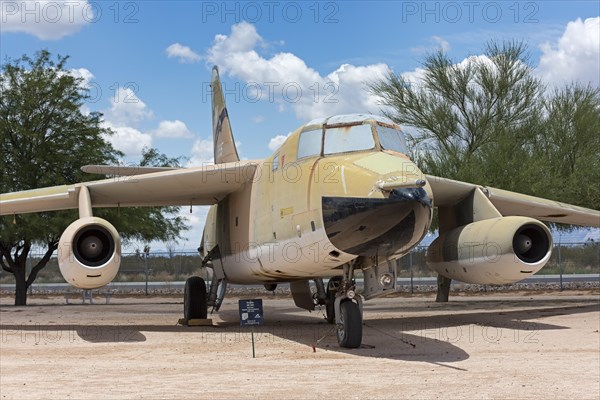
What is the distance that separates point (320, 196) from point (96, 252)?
4.30 metres

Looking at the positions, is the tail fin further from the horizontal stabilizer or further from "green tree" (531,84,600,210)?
"green tree" (531,84,600,210)

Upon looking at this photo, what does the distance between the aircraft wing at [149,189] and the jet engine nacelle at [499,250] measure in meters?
4.19

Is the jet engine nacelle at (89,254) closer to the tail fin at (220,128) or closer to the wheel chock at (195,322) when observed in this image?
the wheel chock at (195,322)

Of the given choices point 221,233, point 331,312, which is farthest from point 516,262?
point 221,233

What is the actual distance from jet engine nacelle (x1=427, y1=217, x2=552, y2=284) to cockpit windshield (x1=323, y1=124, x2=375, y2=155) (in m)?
3.66

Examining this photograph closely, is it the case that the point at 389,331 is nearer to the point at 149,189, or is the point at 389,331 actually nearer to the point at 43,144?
the point at 149,189

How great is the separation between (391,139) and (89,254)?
526cm

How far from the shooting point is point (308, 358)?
10.9 m

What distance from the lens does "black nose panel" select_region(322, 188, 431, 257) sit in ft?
33.0

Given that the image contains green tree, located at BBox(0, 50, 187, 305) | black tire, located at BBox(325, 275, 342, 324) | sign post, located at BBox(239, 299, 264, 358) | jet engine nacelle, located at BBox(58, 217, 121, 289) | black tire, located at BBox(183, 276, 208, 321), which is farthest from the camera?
green tree, located at BBox(0, 50, 187, 305)

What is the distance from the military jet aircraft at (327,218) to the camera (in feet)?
34.2

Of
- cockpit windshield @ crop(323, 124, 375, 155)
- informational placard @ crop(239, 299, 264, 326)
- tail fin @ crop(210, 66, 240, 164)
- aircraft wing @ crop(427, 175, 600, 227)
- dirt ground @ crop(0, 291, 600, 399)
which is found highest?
tail fin @ crop(210, 66, 240, 164)

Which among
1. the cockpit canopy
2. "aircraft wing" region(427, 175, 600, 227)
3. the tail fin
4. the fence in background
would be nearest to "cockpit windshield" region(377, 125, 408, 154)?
the cockpit canopy

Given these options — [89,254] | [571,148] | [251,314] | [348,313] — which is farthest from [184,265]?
[348,313]
